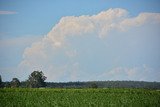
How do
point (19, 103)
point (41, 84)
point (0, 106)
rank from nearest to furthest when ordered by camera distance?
point (0, 106)
point (19, 103)
point (41, 84)

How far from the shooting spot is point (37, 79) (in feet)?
410

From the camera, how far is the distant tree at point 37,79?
409 feet

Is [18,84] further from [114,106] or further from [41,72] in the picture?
[114,106]

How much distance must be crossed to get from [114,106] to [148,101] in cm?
699

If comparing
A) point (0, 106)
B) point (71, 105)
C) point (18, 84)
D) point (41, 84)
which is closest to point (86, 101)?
point (71, 105)

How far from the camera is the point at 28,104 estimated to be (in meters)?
38.6

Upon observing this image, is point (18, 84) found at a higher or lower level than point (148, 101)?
higher

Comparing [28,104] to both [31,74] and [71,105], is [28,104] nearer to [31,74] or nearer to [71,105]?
[71,105]

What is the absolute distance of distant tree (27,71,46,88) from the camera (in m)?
125

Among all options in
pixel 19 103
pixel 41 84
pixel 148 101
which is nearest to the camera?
pixel 19 103

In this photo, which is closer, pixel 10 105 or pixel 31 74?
pixel 10 105

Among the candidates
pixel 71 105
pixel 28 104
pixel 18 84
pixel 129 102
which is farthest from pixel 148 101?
pixel 18 84

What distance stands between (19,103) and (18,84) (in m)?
93.5

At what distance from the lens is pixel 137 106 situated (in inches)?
1513
